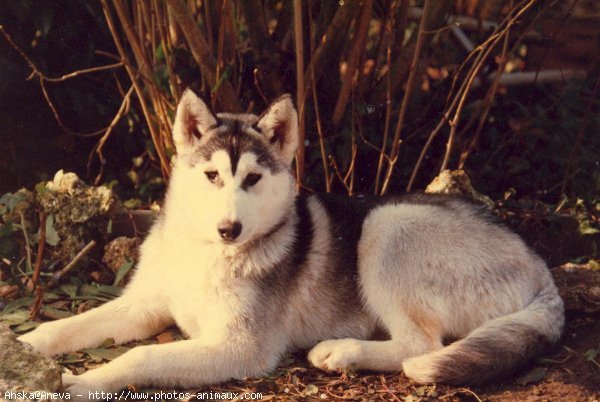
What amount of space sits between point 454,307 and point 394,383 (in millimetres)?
599

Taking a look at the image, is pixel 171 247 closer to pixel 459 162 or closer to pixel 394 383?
pixel 394 383

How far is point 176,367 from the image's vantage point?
391cm

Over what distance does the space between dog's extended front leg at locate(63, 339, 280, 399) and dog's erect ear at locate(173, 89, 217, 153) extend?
119cm

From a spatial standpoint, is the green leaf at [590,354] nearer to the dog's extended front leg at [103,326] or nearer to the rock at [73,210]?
the dog's extended front leg at [103,326]

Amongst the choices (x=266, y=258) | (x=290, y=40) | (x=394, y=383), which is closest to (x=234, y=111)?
(x=290, y=40)

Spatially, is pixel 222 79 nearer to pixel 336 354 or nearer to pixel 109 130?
pixel 109 130

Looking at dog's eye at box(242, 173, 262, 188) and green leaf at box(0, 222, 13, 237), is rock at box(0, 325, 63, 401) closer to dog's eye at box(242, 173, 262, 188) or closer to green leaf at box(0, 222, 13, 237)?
dog's eye at box(242, 173, 262, 188)

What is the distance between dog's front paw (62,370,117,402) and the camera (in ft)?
11.9

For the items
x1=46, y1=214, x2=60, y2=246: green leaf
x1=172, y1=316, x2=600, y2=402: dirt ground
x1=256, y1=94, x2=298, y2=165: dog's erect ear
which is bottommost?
x1=172, y1=316, x2=600, y2=402: dirt ground

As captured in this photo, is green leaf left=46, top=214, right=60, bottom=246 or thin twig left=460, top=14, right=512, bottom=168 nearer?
green leaf left=46, top=214, right=60, bottom=246

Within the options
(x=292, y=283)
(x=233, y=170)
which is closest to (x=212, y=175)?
(x=233, y=170)

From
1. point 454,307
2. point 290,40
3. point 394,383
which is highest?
point 290,40

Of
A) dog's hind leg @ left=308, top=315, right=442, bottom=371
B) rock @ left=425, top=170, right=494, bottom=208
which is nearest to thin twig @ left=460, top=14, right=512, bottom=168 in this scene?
rock @ left=425, top=170, right=494, bottom=208

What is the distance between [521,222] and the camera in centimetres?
604
